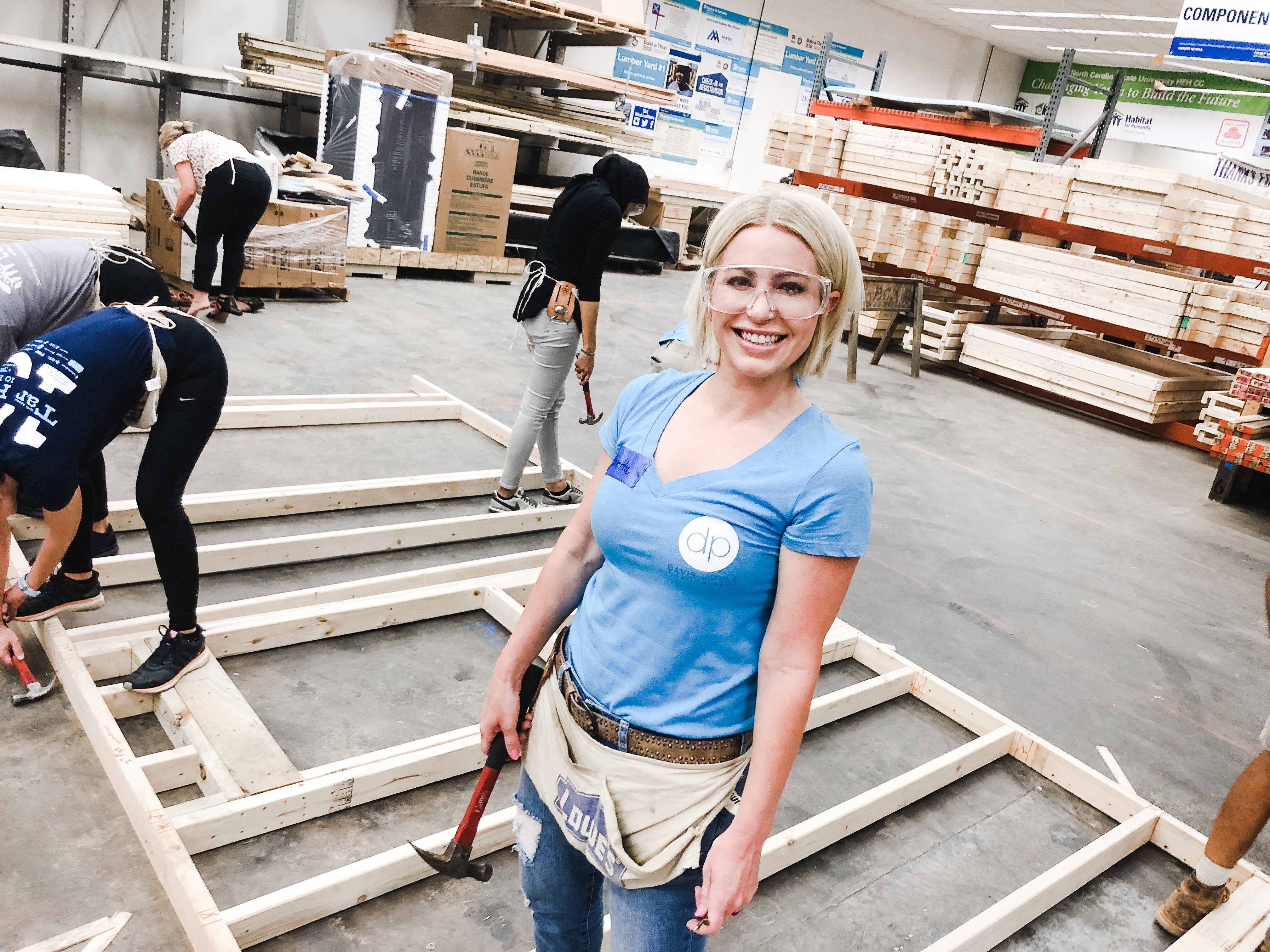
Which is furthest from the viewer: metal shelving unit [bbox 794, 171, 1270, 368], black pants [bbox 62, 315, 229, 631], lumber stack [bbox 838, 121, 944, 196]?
lumber stack [bbox 838, 121, 944, 196]

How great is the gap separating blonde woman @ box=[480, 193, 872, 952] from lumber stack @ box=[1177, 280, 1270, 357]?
340 inches

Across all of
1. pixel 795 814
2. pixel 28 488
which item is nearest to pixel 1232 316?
pixel 795 814

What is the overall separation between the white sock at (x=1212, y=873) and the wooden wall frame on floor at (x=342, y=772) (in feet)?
0.32

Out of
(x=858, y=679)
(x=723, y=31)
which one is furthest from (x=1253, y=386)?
(x=723, y=31)

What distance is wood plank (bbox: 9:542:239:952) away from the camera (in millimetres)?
1975

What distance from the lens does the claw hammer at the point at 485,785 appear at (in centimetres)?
166

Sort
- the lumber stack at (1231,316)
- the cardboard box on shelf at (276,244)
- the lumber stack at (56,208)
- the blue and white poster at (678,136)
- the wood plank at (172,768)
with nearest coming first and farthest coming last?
the wood plank at (172,768), the lumber stack at (56,208), the cardboard box on shelf at (276,244), the lumber stack at (1231,316), the blue and white poster at (678,136)

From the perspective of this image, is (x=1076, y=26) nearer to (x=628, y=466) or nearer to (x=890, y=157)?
(x=890, y=157)

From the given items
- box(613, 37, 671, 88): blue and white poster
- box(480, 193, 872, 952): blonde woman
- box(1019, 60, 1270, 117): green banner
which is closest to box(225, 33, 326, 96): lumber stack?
box(613, 37, 671, 88): blue and white poster

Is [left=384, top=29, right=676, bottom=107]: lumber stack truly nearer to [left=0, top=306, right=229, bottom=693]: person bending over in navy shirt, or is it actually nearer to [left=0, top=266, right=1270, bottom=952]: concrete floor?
[left=0, top=266, right=1270, bottom=952]: concrete floor

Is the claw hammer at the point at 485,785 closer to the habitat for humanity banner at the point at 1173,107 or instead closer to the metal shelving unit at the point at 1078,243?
the metal shelving unit at the point at 1078,243

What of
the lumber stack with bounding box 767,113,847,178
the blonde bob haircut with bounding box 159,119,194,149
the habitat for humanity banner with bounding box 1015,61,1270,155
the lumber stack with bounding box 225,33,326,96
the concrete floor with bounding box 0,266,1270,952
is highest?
the habitat for humanity banner with bounding box 1015,61,1270,155

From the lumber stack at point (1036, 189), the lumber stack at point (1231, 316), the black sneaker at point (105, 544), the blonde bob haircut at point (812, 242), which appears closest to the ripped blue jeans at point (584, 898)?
the blonde bob haircut at point (812, 242)

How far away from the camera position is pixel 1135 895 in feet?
9.59
